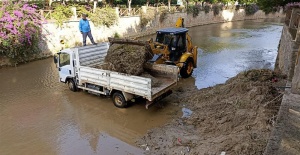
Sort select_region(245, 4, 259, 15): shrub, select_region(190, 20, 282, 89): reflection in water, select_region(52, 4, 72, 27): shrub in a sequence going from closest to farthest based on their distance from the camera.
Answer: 1. select_region(190, 20, 282, 89): reflection in water
2. select_region(52, 4, 72, 27): shrub
3. select_region(245, 4, 259, 15): shrub

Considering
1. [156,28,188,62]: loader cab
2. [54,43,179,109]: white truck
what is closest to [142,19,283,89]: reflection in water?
[156,28,188,62]: loader cab

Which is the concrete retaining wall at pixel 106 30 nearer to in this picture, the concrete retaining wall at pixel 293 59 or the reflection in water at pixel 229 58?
the reflection in water at pixel 229 58

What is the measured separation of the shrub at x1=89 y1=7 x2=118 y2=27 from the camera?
739 inches

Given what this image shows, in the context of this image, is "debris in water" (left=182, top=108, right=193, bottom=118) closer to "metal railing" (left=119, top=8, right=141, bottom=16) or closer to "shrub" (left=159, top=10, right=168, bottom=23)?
"metal railing" (left=119, top=8, right=141, bottom=16)

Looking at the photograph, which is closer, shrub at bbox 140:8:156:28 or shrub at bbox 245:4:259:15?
shrub at bbox 140:8:156:28

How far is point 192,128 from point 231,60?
9215 millimetres

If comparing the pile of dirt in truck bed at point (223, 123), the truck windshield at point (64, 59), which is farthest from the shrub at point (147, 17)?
the pile of dirt in truck bed at point (223, 123)

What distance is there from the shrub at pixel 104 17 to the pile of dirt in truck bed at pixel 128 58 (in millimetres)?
10768

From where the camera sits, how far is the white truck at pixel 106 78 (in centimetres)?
718

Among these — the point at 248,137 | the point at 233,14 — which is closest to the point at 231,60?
the point at 248,137


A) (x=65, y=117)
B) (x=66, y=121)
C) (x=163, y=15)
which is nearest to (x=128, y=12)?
(x=163, y=15)

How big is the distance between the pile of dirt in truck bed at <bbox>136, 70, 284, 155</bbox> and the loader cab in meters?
2.78

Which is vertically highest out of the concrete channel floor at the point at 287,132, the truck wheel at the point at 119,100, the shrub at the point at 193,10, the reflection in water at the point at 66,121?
the shrub at the point at 193,10

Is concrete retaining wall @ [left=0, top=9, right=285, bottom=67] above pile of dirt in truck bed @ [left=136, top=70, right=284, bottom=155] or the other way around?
above
